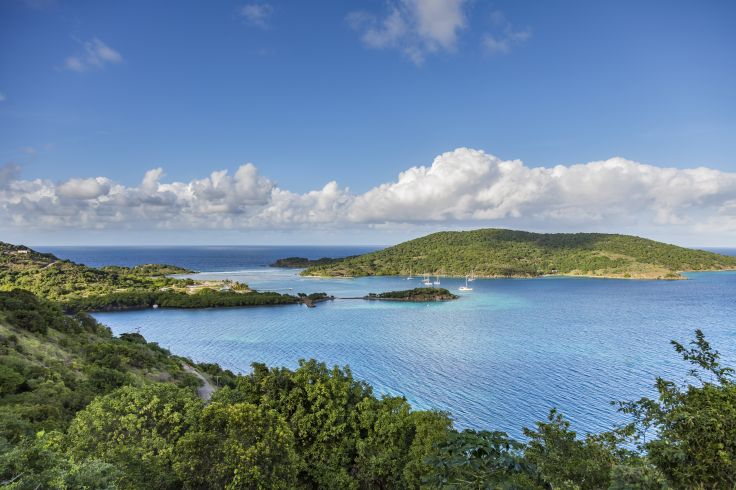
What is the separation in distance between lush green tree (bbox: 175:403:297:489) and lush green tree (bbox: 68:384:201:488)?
1.74 ft

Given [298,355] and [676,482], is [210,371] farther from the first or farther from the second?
[676,482]

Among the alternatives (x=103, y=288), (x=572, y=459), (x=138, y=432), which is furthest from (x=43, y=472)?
(x=103, y=288)

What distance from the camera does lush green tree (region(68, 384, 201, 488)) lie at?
9800 millimetres

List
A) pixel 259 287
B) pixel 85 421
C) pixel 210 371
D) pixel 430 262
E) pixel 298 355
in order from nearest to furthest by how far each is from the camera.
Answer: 1. pixel 85 421
2. pixel 210 371
3. pixel 298 355
4. pixel 259 287
5. pixel 430 262

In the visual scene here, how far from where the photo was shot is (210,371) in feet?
109

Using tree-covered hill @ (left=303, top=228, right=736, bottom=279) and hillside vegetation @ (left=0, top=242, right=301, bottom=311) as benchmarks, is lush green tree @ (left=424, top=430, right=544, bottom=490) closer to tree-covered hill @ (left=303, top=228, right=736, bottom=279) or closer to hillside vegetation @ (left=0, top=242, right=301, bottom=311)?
hillside vegetation @ (left=0, top=242, right=301, bottom=311)

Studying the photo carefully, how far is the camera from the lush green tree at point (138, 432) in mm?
9800

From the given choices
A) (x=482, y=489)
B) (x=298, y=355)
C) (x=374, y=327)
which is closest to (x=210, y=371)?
(x=298, y=355)

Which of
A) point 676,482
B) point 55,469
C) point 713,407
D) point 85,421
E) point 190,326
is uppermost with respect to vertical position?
point 713,407

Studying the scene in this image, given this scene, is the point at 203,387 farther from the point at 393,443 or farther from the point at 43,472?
the point at 43,472

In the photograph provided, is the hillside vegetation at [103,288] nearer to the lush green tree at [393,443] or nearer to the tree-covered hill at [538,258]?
the tree-covered hill at [538,258]

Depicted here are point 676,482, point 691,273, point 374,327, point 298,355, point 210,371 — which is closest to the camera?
point 676,482

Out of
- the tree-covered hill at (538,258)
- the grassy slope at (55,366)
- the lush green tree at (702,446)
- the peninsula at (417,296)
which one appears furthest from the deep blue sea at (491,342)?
the tree-covered hill at (538,258)

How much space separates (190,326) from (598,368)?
182 feet
